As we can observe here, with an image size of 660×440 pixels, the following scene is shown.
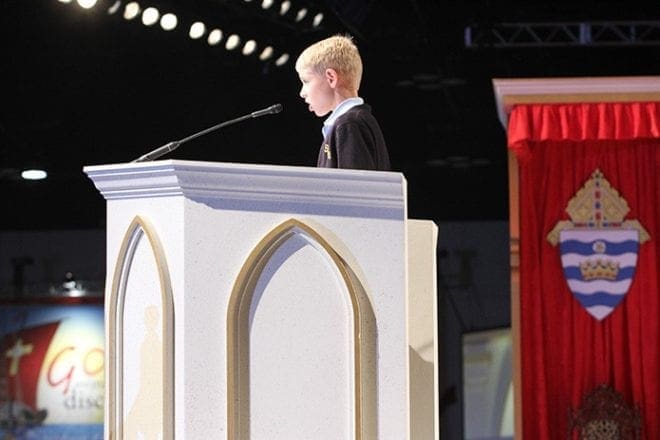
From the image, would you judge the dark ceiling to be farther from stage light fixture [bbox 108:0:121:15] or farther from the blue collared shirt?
the blue collared shirt

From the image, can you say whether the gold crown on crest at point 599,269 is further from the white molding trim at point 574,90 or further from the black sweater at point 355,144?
the black sweater at point 355,144

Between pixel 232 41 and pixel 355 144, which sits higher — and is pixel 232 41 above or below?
above

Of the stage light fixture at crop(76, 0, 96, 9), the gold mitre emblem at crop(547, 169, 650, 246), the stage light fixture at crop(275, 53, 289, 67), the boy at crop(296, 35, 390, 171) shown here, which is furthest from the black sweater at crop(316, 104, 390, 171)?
the stage light fixture at crop(275, 53, 289, 67)

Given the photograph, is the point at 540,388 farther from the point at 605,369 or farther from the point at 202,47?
the point at 202,47

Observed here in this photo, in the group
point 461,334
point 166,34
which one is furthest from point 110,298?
point 461,334

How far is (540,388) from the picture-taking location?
6582mm

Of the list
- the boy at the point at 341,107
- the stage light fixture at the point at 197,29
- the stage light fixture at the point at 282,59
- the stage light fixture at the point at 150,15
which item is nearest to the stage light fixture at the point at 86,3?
the stage light fixture at the point at 150,15

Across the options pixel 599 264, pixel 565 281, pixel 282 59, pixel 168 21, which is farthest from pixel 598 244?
pixel 168 21

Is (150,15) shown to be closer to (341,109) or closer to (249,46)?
(249,46)

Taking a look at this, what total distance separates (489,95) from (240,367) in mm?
5824

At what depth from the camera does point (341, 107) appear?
2.44 m

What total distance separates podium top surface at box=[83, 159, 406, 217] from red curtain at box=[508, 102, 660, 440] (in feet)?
14.5

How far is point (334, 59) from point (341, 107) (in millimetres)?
90

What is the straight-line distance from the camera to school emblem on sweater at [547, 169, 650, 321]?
21.8ft
